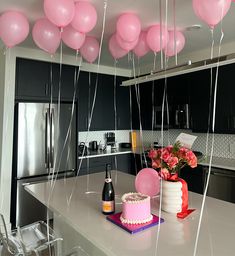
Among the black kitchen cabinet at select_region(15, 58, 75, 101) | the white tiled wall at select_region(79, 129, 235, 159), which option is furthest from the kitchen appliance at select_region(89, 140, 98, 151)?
the black kitchen cabinet at select_region(15, 58, 75, 101)

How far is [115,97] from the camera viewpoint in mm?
4117

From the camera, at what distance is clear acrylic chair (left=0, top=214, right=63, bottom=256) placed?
1.45m

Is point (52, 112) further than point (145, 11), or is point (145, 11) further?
point (52, 112)

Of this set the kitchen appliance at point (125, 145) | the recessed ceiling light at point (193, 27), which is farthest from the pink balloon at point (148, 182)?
the kitchen appliance at point (125, 145)

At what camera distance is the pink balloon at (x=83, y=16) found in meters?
1.70

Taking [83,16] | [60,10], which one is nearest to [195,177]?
[83,16]

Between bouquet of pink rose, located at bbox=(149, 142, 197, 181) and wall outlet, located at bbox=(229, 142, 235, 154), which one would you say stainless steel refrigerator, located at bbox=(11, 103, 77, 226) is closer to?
bouquet of pink rose, located at bbox=(149, 142, 197, 181)

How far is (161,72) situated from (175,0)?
64 centimetres

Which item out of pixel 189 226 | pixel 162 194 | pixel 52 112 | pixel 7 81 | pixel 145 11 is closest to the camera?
pixel 189 226

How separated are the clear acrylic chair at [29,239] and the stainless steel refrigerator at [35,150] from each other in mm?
993

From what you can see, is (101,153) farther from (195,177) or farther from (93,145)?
(195,177)

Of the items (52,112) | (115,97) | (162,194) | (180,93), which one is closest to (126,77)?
(115,97)

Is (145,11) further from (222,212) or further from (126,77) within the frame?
(126,77)

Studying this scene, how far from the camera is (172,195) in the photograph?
1.34 meters
